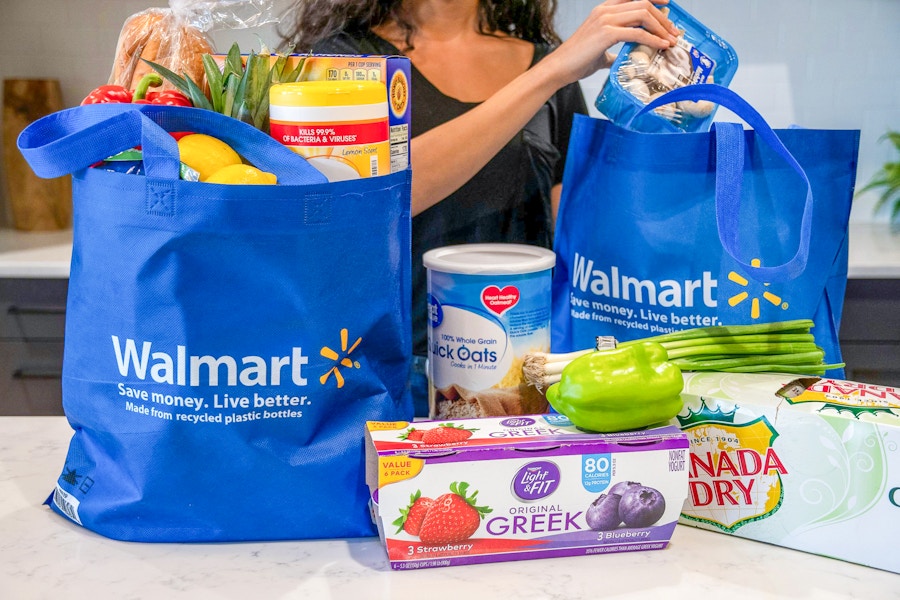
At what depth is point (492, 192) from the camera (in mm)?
1326

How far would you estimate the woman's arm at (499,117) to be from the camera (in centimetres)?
106

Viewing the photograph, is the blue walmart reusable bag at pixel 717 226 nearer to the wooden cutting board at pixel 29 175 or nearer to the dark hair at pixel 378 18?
the dark hair at pixel 378 18

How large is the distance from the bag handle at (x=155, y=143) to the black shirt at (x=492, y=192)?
1.91 ft

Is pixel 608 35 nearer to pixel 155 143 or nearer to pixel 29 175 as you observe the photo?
pixel 155 143

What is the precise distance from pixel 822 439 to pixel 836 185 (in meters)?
0.30

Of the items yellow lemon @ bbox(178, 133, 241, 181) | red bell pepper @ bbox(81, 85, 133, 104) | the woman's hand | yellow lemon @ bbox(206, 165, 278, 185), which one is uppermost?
the woman's hand

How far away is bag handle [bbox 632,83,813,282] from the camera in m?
0.78

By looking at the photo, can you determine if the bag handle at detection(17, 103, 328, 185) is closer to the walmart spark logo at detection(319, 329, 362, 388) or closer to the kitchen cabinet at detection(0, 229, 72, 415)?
the walmart spark logo at detection(319, 329, 362, 388)

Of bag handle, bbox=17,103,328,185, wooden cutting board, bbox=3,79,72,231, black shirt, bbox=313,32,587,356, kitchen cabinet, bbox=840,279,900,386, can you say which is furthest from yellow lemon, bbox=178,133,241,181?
wooden cutting board, bbox=3,79,72,231

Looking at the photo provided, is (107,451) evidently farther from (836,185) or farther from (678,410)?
(836,185)

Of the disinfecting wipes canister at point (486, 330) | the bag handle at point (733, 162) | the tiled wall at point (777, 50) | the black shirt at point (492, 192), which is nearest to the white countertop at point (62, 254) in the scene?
the tiled wall at point (777, 50)

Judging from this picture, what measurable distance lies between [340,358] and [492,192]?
2.10ft

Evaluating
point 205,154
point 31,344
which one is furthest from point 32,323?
point 205,154

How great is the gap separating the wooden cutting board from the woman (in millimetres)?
1560
